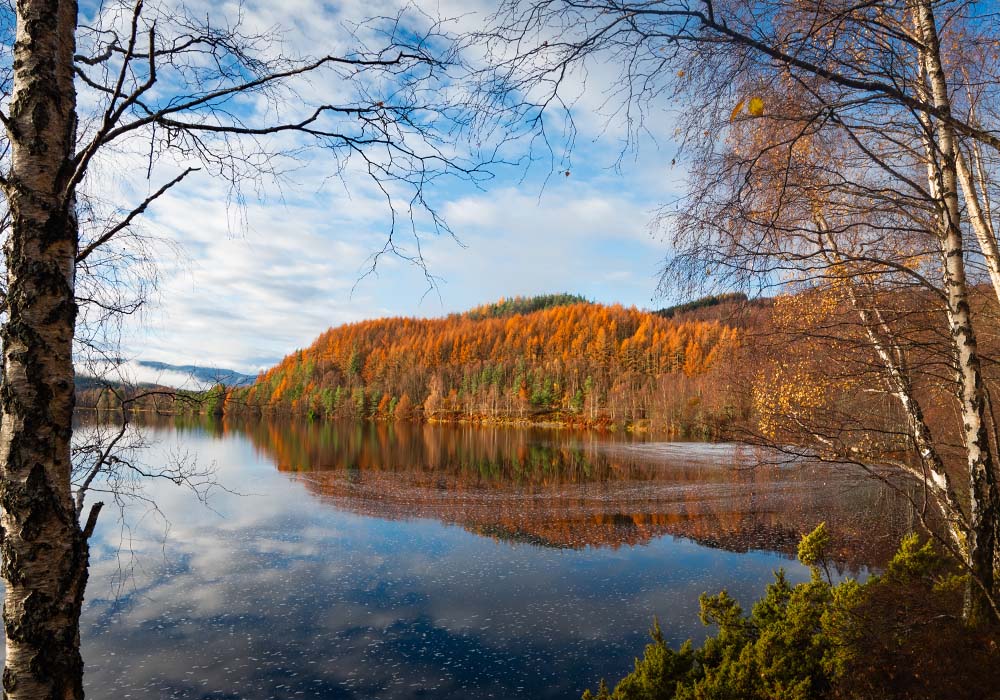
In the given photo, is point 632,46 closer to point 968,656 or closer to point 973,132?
point 973,132

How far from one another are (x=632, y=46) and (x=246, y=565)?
14.3 metres

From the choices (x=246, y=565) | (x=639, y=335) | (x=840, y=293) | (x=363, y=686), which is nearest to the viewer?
(x=840, y=293)

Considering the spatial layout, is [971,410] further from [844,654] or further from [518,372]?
[518,372]

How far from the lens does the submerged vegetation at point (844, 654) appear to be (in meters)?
4.15

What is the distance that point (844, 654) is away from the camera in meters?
4.71

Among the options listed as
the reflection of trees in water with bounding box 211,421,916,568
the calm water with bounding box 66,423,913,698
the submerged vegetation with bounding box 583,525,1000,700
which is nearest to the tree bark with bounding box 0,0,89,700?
the submerged vegetation with bounding box 583,525,1000,700

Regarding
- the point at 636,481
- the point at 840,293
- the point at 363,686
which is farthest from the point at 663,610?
the point at 636,481

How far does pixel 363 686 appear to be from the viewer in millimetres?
8148

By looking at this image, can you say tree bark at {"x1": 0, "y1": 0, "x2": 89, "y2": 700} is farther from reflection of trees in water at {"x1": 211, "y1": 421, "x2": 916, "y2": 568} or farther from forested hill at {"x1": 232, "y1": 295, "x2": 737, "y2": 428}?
forested hill at {"x1": 232, "y1": 295, "x2": 737, "y2": 428}

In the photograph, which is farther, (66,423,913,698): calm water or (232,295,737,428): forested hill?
(232,295,737,428): forested hill

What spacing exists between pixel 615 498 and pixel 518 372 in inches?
3688

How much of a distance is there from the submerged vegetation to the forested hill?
53.6 m

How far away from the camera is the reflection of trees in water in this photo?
54.7 ft

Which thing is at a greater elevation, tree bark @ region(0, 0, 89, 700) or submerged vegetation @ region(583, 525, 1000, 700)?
tree bark @ region(0, 0, 89, 700)
